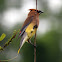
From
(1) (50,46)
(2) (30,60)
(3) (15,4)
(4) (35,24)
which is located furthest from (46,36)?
(4) (35,24)

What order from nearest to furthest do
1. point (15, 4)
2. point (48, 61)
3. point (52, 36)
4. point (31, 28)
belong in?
point (31, 28)
point (48, 61)
point (52, 36)
point (15, 4)

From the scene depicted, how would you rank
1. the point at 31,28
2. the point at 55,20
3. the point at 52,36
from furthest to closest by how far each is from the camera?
the point at 55,20, the point at 52,36, the point at 31,28

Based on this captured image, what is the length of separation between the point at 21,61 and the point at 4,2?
9468 millimetres

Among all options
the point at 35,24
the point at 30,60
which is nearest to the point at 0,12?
the point at 30,60

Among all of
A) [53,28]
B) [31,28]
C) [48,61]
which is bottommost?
[48,61]

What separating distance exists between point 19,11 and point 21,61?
5344 mm

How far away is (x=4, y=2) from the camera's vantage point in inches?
872

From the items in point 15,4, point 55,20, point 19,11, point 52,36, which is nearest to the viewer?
point 52,36

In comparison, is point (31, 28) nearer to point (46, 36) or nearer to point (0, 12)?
point (46, 36)

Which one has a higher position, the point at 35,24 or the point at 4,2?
the point at 35,24

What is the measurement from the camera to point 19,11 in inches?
715

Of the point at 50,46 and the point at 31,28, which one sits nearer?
the point at 31,28

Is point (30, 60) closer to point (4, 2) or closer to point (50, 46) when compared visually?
point (50, 46)

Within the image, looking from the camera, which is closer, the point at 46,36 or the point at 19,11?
the point at 46,36
